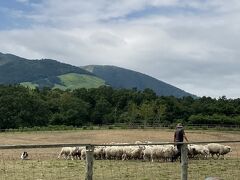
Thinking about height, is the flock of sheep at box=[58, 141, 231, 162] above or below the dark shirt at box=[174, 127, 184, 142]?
below

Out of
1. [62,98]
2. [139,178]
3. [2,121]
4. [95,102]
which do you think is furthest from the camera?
[95,102]

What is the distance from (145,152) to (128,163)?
4.50 metres

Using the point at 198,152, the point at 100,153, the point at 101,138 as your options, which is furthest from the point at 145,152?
the point at 101,138

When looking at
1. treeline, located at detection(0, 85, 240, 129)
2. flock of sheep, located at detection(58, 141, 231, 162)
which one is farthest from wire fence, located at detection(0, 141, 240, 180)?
treeline, located at detection(0, 85, 240, 129)

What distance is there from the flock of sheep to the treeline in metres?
79.7

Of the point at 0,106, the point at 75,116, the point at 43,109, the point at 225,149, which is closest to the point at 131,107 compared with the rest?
the point at 75,116

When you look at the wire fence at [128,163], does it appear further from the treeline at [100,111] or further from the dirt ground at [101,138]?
the treeline at [100,111]

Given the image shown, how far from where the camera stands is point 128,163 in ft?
78.7

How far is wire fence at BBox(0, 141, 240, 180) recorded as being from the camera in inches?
700

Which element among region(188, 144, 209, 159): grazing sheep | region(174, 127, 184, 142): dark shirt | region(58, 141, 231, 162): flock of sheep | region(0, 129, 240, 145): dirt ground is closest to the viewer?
region(174, 127, 184, 142): dark shirt

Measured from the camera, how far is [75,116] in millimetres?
Result: 131250

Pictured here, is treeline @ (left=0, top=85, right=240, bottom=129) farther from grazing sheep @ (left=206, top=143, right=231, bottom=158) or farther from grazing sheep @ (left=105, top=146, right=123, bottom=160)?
grazing sheep @ (left=105, top=146, right=123, bottom=160)

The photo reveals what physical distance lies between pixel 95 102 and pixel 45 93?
19.0m

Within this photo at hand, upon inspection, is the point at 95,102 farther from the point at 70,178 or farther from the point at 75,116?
the point at 70,178
